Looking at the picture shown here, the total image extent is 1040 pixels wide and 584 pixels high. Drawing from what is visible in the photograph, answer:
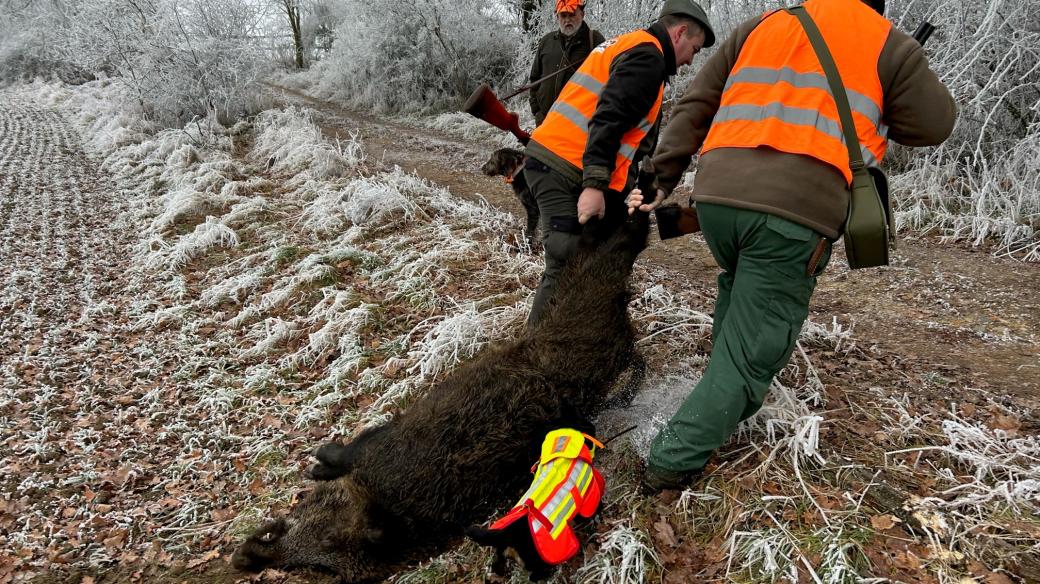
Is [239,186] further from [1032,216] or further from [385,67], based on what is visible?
[1032,216]

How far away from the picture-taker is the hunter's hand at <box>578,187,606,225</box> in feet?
8.89

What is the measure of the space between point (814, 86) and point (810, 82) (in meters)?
0.02

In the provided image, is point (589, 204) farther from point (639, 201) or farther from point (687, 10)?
point (687, 10)

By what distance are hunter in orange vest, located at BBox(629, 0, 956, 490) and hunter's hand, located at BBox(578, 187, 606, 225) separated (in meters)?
0.57

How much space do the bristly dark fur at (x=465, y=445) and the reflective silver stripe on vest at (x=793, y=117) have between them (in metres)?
0.86

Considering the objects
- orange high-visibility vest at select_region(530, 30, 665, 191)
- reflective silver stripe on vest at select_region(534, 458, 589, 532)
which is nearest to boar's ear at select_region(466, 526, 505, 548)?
reflective silver stripe on vest at select_region(534, 458, 589, 532)

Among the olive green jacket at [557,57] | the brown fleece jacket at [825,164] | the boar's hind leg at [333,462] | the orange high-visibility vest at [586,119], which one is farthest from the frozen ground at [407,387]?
the olive green jacket at [557,57]

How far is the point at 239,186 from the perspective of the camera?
28.5 feet

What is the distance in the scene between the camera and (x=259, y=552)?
2.52m

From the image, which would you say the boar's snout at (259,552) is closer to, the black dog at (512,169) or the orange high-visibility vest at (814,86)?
the black dog at (512,169)

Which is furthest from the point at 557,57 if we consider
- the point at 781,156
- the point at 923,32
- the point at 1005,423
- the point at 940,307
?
the point at 1005,423

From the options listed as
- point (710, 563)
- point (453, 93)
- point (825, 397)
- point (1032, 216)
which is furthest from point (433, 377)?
point (453, 93)

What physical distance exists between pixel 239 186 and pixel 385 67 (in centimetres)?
767

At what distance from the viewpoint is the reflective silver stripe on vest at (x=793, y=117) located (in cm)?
197
